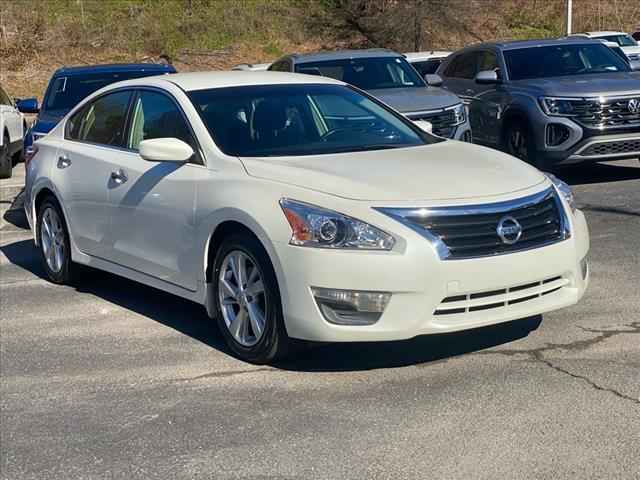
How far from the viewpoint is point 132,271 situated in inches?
301

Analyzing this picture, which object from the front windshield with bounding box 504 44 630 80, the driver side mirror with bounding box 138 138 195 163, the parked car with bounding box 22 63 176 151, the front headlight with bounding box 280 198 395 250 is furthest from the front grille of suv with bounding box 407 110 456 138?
the front headlight with bounding box 280 198 395 250

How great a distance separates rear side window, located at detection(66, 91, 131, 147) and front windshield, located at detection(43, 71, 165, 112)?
450cm

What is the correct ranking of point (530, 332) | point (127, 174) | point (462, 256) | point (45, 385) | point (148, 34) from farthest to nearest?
1. point (148, 34)
2. point (127, 174)
3. point (530, 332)
4. point (45, 385)
5. point (462, 256)

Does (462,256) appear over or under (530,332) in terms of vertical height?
over

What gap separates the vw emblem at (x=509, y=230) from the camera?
5.99m

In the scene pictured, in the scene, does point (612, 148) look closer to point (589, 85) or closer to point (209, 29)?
point (589, 85)

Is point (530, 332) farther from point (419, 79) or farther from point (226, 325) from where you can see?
point (419, 79)

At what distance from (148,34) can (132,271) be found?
28559mm

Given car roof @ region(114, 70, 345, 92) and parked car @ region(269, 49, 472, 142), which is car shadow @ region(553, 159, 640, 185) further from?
car roof @ region(114, 70, 345, 92)

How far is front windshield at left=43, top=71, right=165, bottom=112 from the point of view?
43.6ft

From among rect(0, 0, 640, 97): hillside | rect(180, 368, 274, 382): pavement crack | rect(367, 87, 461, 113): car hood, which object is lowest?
rect(0, 0, 640, 97): hillside

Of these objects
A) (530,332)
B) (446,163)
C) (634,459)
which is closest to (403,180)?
(446,163)

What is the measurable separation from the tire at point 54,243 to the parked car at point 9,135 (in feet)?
23.9

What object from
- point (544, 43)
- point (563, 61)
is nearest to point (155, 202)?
point (563, 61)
